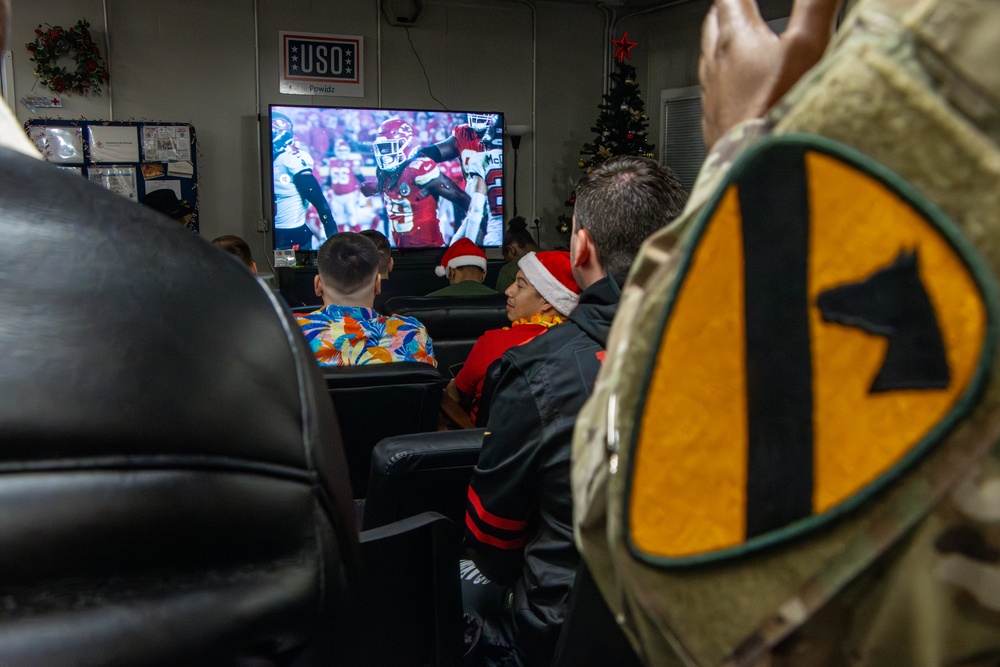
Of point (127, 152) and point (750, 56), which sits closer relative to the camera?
point (750, 56)

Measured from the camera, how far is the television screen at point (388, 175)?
22.3 feet

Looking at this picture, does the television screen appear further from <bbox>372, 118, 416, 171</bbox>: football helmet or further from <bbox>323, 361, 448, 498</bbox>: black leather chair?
<bbox>323, 361, 448, 498</bbox>: black leather chair

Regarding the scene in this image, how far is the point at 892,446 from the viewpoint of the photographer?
33cm

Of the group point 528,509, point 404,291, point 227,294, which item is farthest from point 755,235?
point 404,291

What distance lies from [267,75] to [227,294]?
7059mm

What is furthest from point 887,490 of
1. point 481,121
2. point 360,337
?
point 481,121

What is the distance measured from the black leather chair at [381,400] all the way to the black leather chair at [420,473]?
32 centimetres

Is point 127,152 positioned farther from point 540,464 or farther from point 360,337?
point 540,464

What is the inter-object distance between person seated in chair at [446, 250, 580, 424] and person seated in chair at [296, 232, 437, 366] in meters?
0.22

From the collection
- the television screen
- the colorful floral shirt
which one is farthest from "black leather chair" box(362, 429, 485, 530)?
the television screen

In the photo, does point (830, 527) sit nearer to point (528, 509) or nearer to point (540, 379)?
point (540, 379)

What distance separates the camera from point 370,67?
7.20m

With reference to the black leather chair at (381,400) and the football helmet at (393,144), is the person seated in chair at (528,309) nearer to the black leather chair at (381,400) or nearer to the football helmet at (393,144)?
the black leather chair at (381,400)

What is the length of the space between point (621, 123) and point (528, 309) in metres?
5.17
